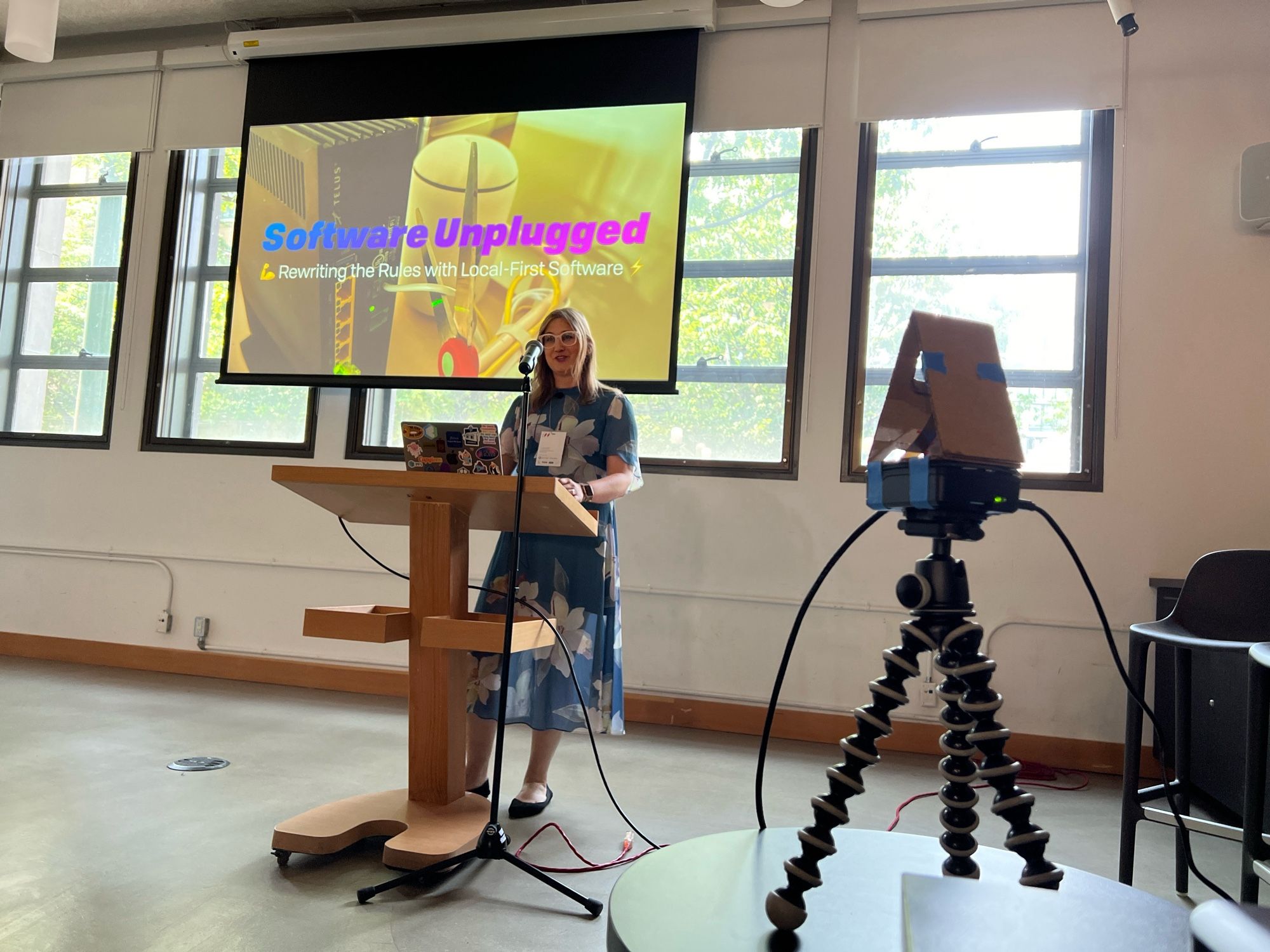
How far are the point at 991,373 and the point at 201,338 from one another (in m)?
4.83

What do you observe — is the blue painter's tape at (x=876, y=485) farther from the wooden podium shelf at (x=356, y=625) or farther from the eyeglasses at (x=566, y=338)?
the eyeglasses at (x=566, y=338)

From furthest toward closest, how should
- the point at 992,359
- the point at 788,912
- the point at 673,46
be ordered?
the point at 673,46
the point at 992,359
the point at 788,912

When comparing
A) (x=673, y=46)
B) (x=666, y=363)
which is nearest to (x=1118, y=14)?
(x=673, y=46)

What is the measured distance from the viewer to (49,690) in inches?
151

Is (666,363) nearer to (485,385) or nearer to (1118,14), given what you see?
(485,385)

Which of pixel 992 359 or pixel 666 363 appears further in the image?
pixel 666 363

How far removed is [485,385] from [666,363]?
85cm

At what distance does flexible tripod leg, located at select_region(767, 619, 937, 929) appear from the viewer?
822 mm

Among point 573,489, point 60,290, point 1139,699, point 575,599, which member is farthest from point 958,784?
point 60,290

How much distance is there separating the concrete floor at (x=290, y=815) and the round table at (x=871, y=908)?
815 mm

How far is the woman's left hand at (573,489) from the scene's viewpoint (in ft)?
6.48

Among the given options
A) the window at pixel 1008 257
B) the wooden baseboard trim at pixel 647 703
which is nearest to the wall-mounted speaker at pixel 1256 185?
the window at pixel 1008 257

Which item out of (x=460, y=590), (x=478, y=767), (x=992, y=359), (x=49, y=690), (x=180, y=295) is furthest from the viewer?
(x=180, y=295)

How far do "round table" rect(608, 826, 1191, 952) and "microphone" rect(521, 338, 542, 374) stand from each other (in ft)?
3.30
